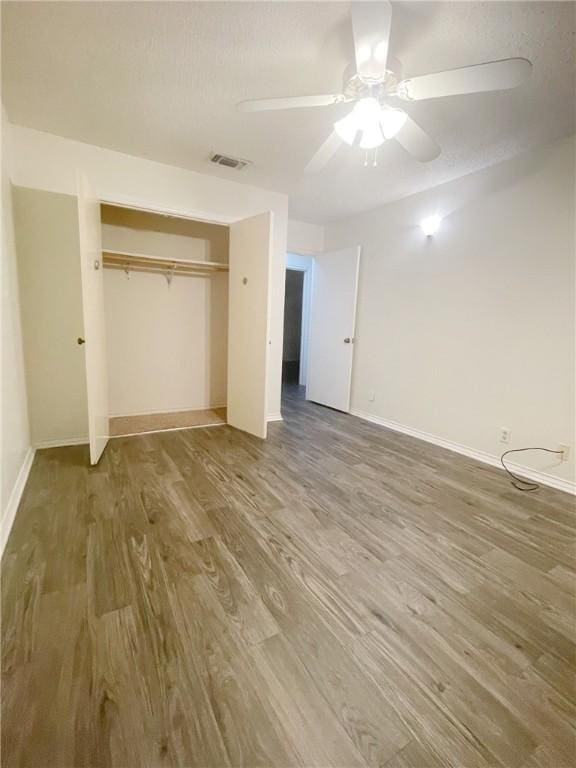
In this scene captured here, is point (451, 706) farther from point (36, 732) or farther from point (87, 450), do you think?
point (87, 450)

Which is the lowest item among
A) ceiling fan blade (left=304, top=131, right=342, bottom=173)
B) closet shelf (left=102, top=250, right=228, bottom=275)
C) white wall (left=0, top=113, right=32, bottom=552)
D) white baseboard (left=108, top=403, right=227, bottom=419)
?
white baseboard (left=108, top=403, right=227, bottom=419)

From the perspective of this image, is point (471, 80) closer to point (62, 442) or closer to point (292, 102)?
point (292, 102)

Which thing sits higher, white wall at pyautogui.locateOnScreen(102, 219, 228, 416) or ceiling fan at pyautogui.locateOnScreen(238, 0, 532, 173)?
ceiling fan at pyautogui.locateOnScreen(238, 0, 532, 173)

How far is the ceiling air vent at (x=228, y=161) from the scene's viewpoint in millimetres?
2816

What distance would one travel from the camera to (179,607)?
4.40 feet

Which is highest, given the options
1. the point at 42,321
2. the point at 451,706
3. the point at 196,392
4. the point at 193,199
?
the point at 193,199

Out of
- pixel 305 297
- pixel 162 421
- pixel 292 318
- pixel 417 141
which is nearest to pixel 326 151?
pixel 417 141

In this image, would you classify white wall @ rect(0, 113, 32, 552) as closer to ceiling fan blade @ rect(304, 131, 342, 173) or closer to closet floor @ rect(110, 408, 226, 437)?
closet floor @ rect(110, 408, 226, 437)

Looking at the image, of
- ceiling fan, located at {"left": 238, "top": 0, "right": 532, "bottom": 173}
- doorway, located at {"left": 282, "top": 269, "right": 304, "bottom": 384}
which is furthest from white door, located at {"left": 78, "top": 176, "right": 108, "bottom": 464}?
doorway, located at {"left": 282, "top": 269, "right": 304, "bottom": 384}

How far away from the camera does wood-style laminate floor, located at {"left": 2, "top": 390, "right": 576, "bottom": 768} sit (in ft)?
3.05

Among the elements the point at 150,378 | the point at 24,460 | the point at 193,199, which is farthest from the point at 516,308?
the point at 24,460

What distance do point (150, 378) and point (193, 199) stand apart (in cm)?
196

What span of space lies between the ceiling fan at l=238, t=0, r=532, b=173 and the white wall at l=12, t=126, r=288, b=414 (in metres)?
1.68

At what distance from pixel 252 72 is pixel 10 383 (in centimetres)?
231
